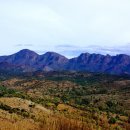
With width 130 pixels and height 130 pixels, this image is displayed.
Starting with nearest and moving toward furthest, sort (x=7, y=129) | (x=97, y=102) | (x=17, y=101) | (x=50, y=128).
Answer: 1. (x=50, y=128)
2. (x=7, y=129)
3. (x=17, y=101)
4. (x=97, y=102)

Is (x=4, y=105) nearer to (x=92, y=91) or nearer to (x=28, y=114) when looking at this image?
→ (x=28, y=114)

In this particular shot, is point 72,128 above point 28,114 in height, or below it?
above

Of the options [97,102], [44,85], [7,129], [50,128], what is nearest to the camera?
[50,128]

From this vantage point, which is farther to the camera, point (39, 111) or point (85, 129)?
point (39, 111)

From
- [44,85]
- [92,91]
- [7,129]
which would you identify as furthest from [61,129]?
[44,85]

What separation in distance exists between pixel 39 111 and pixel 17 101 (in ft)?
16.5

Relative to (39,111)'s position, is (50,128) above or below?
above

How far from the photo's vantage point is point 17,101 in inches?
2031

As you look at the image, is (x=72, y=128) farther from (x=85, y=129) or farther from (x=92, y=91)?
(x=92, y=91)

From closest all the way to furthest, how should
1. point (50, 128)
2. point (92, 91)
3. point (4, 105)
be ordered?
point (50, 128)
point (4, 105)
point (92, 91)

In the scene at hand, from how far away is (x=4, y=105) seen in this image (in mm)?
46000

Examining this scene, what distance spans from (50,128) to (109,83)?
148m

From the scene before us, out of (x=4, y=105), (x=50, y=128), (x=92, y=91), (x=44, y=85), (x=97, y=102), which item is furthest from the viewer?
(x=44, y=85)

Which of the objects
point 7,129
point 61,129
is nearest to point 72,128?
point 61,129
